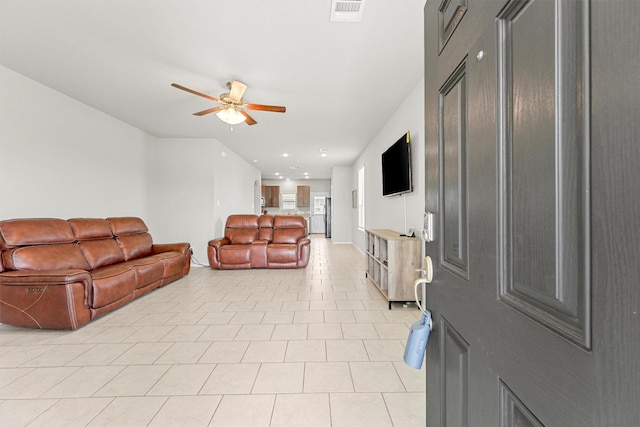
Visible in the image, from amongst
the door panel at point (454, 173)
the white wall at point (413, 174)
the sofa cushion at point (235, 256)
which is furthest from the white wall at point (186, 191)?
the door panel at point (454, 173)

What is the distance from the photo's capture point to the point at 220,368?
1955 mm

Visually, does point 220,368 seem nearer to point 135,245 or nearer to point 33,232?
point 33,232

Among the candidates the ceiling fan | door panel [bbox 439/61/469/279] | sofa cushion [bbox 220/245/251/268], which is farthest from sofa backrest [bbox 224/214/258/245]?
door panel [bbox 439/61/469/279]

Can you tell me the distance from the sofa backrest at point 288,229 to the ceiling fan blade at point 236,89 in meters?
2.98

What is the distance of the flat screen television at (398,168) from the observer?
3.35 m

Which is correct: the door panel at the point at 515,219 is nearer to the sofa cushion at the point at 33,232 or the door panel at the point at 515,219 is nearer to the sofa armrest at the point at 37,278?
the sofa armrest at the point at 37,278

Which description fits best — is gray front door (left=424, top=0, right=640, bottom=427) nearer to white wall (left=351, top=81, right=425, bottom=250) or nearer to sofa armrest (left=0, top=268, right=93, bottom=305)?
white wall (left=351, top=81, right=425, bottom=250)

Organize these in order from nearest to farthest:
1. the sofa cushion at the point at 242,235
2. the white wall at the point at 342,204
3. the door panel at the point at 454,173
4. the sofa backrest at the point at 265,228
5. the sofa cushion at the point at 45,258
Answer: the door panel at the point at 454,173, the sofa cushion at the point at 45,258, the sofa cushion at the point at 242,235, the sofa backrest at the point at 265,228, the white wall at the point at 342,204

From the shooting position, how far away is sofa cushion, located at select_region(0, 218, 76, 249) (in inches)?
105

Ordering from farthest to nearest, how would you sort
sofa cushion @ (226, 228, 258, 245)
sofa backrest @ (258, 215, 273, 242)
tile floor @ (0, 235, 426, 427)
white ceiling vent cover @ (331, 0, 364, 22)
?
sofa backrest @ (258, 215, 273, 242)
sofa cushion @ (226, 228, 258, 245)
white ceiling vent cover @ (331, 0, 364, 22)
tile floor @ (0, 235, 426, 427)

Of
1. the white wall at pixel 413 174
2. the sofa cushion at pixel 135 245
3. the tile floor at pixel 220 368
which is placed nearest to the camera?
the tile floor at pixel 220 368

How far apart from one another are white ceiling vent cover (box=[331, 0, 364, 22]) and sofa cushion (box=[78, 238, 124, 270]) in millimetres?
3771

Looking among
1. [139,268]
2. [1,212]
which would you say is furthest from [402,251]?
[1,212]

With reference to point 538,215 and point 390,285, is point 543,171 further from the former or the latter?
point 390,285
